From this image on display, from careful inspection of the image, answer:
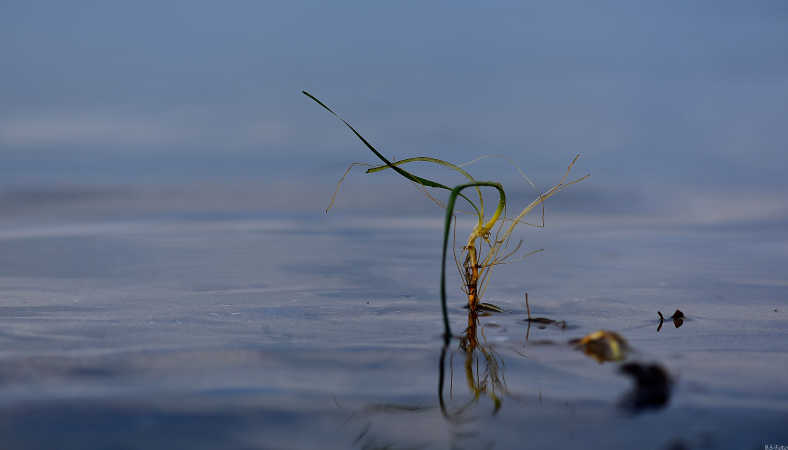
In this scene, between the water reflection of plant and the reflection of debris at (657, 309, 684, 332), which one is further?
the reflection of debris at (657, 309, 684, 332)

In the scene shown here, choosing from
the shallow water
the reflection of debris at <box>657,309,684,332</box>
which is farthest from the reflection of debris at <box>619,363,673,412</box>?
the reflection of debris at <box>657,309,684,332</box>

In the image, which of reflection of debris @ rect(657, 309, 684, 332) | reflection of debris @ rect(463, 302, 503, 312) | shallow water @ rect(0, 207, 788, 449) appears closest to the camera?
shallow water @ rect(0, 207, 788, 449)

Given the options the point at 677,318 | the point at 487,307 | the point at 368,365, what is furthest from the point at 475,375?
the point at 677,318

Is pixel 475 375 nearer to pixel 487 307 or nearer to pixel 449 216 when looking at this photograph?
pixel 449 216

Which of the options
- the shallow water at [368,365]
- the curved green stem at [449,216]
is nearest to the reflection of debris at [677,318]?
the shallow water at [368,365]

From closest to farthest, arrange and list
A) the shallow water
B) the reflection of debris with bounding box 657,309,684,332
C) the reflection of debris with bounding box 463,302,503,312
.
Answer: the shallow water → the reflection of debris with bounding box 657,309,684,332 → the reflection of debris with bounding box 463,302,503,312

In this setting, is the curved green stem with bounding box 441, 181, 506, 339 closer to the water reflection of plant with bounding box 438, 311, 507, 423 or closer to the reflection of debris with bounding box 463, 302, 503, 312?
the water reflection of plant with bounding box 438, 311, 507, 423
